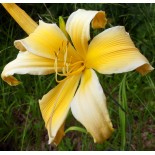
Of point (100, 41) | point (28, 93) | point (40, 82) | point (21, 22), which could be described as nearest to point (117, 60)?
point (100, 41)

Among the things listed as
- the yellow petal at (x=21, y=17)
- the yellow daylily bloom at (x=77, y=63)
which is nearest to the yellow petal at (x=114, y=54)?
the yellow daylily bloom at (x=77, y=63)

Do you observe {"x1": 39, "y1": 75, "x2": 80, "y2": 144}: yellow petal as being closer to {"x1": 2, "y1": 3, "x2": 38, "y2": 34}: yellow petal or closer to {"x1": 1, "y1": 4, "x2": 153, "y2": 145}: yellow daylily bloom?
{"x1": 1, "y1": 4, "x2": 153, "y2": 145}: yellow daylily bloom

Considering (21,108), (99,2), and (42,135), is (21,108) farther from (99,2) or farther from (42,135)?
(99,2)

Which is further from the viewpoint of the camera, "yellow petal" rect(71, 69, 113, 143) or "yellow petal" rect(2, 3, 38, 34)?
"yellow petal" rect(2, 3, 38, 34)

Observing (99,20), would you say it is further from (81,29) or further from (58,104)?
(58,104)

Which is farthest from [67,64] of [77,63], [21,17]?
[21,17]

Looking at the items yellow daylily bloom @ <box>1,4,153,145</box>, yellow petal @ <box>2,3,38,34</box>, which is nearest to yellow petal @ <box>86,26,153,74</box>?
yellow daylily bloom @ <box>1,4,153,145</box>
